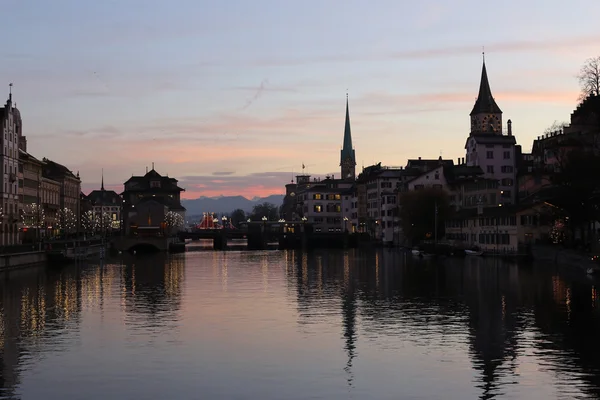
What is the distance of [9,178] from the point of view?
495ft

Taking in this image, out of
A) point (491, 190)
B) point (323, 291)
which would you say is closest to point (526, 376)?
point (323, 291)

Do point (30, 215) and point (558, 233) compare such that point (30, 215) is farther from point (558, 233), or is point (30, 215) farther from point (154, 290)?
point (558, 233)

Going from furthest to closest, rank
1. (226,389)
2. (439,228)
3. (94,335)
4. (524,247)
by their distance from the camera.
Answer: (439,228) → (524,247) → (94,335) → (226,389)

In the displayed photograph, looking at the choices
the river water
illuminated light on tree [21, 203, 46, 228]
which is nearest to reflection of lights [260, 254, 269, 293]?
A: the river water

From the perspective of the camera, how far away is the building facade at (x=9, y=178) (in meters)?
147

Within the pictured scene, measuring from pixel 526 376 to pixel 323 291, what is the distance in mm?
47370

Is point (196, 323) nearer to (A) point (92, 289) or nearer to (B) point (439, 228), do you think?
(A) point (92, 289)

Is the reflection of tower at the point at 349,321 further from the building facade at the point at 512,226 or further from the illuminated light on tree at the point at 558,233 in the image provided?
the building facade at the point at 512,226

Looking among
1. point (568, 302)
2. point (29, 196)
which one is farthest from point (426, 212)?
point (568, 302)

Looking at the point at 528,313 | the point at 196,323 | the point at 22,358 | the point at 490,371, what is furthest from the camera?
the point at 528,313

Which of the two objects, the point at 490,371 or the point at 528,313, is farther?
the point at 528,313

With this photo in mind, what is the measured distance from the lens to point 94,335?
5756 centimetres

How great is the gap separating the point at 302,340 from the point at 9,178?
108520mm

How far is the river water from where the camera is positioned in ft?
136
